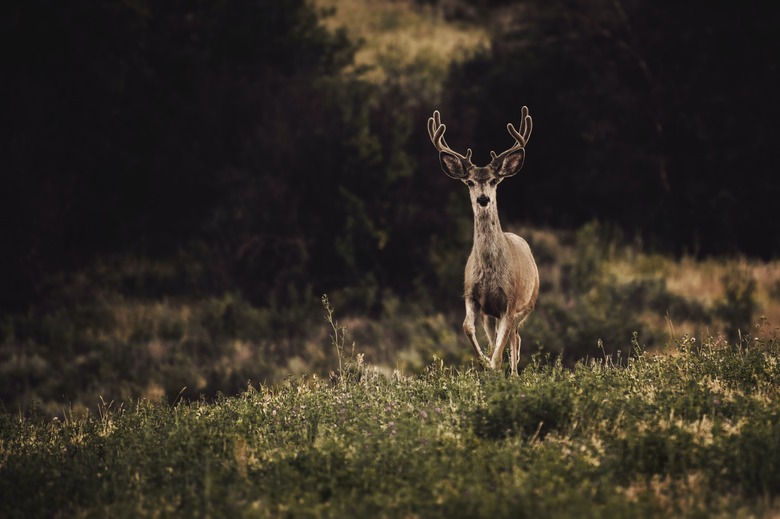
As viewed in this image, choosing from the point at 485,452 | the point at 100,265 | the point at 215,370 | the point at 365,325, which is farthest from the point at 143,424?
the point at 100,265

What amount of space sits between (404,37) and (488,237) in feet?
124

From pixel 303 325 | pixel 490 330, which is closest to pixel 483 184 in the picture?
pixel 490 330

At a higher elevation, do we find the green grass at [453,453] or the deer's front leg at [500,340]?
the deer's front leg at [500,340]

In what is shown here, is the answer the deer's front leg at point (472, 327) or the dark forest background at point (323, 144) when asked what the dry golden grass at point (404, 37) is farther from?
the deer's front leg at point (472, 327)

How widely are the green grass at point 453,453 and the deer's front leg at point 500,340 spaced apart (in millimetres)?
419

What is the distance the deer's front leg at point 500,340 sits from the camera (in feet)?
28.9

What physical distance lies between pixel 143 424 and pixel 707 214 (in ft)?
63.4

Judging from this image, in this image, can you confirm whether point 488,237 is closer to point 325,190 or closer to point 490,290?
point 490,290

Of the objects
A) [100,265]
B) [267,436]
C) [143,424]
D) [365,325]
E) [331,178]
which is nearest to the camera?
[267,436]

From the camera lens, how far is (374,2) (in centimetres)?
5303

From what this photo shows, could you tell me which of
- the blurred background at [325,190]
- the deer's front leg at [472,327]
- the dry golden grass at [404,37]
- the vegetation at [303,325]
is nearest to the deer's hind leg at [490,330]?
the deer's front leg at [472,327]

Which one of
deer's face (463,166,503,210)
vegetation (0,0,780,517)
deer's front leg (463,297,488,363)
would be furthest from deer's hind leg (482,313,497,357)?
vegetation (0,0,780,517)

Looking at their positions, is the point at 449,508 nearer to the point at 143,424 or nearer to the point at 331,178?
the point at 143,424

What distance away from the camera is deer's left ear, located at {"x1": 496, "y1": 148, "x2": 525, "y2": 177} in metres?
9.09
